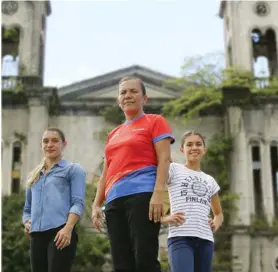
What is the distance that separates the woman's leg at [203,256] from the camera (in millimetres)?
4492

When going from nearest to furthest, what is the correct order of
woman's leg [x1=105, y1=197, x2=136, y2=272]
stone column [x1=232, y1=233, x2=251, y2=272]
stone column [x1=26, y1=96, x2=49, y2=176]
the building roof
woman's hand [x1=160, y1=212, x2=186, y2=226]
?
1. woman's leg [x1=105, y1=197, x2=136, y2=272]
2. woman's hand [x1=160, y1=212, x2=186, y2=226]
3. stone column [x1=232, y1=233, x2=251, y2=272]
4. stone column [x1=26, y1=96, x2=49, y2=176]
5. the building roof

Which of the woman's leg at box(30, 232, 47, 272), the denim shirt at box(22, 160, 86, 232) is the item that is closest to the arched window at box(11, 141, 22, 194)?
the denim shirt at box(22, 160, 86, 232)

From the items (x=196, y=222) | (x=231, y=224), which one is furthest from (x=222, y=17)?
(x=196, y=222)

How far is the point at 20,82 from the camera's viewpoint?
2089 cm

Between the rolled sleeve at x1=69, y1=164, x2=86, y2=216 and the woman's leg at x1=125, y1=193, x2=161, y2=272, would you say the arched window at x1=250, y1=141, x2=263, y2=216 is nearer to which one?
the rolled sleeve at x1=69, y1=164, x2=86, y2=216

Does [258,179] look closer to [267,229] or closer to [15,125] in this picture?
[267,229]

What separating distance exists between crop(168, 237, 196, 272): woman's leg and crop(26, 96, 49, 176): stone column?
1557 centimetres

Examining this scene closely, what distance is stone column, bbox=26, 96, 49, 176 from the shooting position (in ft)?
64.6

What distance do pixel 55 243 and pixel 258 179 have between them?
56.0 feet

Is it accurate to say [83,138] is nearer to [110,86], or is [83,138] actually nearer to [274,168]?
[110,86]

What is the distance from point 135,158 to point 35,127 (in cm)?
1639

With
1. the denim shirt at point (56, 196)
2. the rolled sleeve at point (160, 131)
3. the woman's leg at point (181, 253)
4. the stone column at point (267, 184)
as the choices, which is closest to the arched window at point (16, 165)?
the stone column at point (267, 184)

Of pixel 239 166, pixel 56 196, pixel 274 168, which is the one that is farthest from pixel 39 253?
pixel 274 168

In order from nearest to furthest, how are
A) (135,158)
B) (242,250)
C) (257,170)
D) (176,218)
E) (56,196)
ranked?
(135,158), (176,218), (56,196), (242,250), (257,170)
